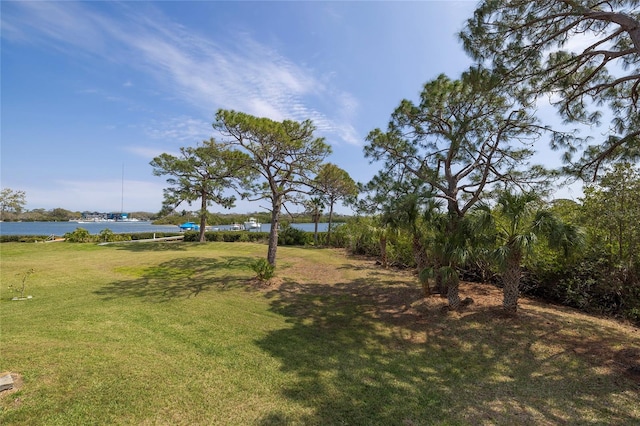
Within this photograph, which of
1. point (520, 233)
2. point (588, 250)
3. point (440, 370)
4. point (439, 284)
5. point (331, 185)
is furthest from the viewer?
point (331, 185)

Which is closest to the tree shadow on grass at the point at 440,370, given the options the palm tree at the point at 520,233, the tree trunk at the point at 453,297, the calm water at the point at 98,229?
the tree trunk at the point at 453,297

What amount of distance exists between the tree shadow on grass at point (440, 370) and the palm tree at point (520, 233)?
3.29 ft

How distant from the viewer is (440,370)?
4.96 m

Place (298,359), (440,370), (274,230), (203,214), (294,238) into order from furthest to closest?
(294,238), (203,214), (274,230), (298,359), (440,370)

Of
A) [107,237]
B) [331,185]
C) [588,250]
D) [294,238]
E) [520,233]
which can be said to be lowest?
[107,237]

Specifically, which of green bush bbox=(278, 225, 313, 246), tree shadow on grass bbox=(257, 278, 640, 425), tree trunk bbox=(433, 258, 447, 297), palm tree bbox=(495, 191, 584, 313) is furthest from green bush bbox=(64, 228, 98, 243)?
palm tree bbox=(495, 191, 584, 313)

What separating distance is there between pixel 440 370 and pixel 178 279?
370 inches

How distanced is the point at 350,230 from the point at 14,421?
17.6 metres

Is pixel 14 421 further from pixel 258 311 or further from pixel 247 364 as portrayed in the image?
pixel 258 311

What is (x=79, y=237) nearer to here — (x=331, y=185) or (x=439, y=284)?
(x=331, y=185)

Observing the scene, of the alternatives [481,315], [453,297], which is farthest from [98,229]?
[481,315]

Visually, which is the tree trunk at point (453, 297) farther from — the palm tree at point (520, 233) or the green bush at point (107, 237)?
the green bush at point (107, 237)

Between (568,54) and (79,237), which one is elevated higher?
(568,54)

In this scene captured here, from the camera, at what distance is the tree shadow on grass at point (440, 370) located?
12.1 ft
